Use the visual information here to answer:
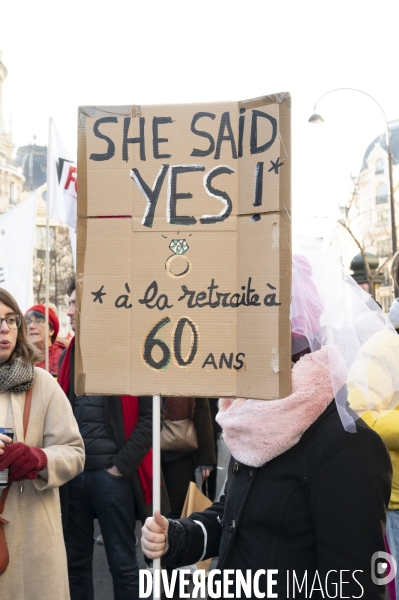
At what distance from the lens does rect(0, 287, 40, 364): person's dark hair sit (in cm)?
278

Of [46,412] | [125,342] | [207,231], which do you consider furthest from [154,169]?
[46,412]

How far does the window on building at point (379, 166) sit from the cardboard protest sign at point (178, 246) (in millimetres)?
50675

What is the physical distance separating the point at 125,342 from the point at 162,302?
0.16 m

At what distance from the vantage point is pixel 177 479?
4.22 m

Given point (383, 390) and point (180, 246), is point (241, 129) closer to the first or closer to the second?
point (180, 246)

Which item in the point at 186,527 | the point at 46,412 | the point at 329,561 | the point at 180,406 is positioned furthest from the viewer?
the point at 180,406

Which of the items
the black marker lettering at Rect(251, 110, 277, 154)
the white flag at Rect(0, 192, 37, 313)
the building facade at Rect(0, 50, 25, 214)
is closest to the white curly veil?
the black marker lettering at Rect(251, 110, 277, 154)

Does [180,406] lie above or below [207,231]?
below

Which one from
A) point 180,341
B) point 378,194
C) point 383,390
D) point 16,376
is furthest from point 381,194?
point 180,341

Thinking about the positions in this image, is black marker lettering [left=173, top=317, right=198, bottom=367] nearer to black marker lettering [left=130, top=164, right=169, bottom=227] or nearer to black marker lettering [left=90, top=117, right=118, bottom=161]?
black marker lettering [left=130, top=164, right=169, bottom=227]

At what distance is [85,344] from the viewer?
1.84 meters

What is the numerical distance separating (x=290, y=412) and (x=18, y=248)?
4492mm

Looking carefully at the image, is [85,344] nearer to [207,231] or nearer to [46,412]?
[207,231]

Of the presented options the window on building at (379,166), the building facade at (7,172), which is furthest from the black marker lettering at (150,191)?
the window on building at (379,166)
